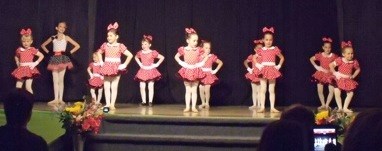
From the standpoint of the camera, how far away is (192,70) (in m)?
8.52

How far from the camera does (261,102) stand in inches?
338

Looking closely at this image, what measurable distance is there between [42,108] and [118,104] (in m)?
1.38

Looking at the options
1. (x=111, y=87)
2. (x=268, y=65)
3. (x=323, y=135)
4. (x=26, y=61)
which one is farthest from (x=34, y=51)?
(x=323, y=135)

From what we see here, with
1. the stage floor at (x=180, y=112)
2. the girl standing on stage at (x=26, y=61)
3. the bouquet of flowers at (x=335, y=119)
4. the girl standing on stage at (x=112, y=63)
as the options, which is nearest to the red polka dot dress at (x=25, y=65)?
the girl standing on stage at (x=26, y=61)

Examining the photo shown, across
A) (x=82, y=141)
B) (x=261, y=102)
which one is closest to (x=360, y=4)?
(x=261, y=102)

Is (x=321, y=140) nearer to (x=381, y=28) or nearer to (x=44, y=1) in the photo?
(x=381, y=28)

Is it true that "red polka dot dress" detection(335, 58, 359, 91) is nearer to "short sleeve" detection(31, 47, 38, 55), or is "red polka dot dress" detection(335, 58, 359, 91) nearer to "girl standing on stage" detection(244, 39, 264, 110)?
"girl standing on stage" detection(244, 39, 264, 110)

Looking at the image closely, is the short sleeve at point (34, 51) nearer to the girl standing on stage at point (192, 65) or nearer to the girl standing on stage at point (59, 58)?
the girl standing on stage at point (59, 58)

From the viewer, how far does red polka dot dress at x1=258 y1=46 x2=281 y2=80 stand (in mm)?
8422

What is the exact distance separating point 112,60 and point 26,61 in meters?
1.63

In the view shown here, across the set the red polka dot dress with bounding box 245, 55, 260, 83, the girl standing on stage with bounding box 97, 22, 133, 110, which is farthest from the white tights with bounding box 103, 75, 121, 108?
the red polka dot dress with bounding box 245, 55, 260, 83

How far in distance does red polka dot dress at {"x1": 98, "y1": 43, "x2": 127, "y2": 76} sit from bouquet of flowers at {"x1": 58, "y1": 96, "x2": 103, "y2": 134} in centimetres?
182

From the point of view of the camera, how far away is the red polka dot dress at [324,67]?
915cm

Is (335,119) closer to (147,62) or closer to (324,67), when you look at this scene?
(324,67)
